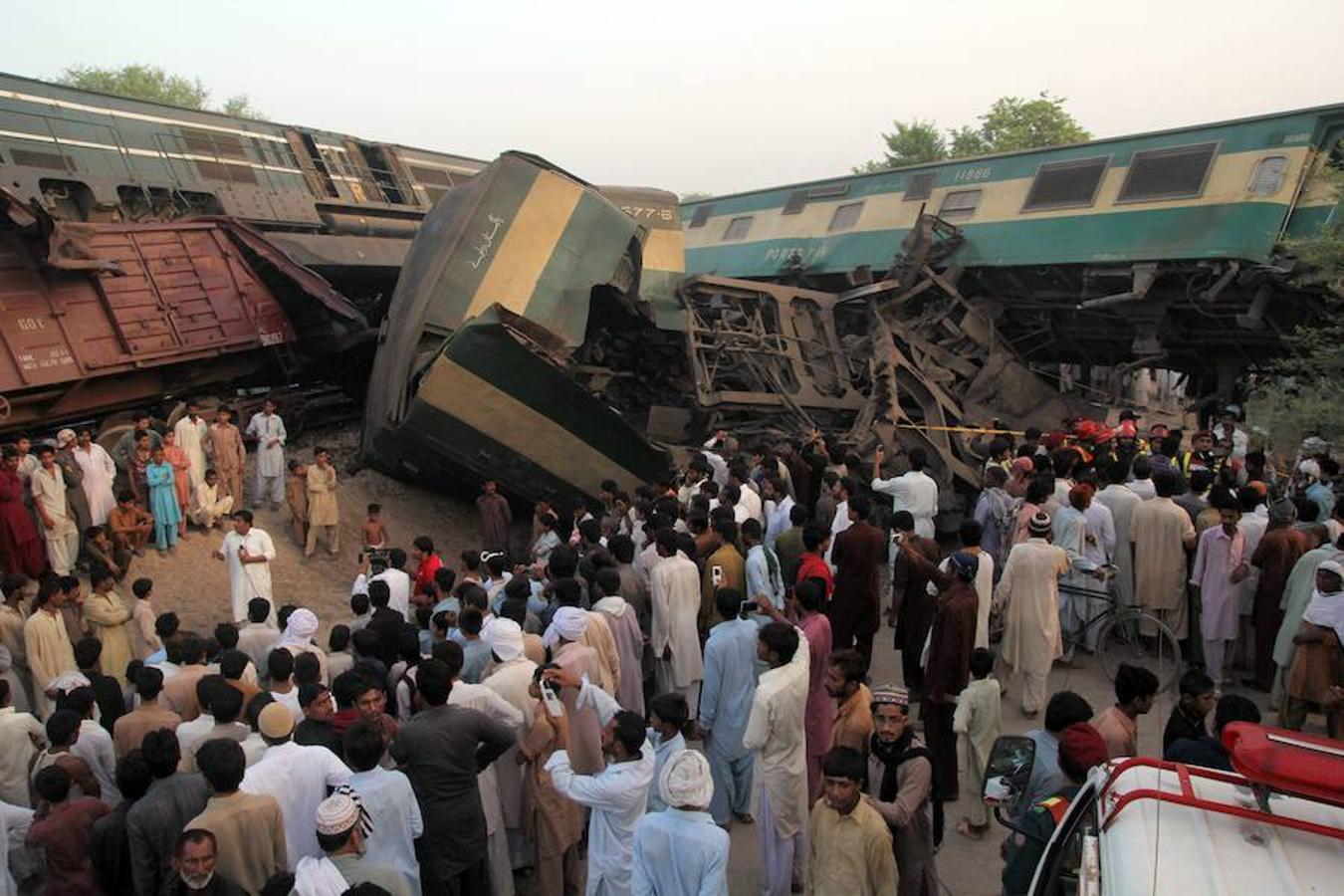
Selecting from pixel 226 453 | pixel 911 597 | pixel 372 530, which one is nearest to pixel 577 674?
pixel 911 597

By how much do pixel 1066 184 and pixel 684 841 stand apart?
1340 centimetres

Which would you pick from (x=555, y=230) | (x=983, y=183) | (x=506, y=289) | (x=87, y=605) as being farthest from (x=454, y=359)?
(x=983, y=183)

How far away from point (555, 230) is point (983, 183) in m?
8.08

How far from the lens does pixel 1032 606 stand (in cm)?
633

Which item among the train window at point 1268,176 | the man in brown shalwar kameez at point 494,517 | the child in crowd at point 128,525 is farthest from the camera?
the train window at point 1268,176

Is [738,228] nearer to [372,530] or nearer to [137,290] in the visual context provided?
[137,290]

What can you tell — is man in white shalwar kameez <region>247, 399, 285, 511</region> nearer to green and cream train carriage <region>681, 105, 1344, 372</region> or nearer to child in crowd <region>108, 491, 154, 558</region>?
child in crowd <region>108, 491, 154, 558</region>

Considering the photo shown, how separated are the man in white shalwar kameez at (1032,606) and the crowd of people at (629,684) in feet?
0.06

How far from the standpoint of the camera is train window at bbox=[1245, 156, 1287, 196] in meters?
11.4

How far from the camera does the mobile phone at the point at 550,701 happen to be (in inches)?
171

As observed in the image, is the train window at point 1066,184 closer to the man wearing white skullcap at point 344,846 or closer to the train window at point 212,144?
the train window at point 212,144

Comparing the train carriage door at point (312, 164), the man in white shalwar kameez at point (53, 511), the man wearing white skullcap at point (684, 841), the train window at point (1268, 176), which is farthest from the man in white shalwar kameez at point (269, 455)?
the train window at point (1268, 176)

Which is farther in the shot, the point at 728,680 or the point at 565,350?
the point at 565,350

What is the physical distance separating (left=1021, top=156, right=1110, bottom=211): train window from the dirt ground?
9.52 meters
